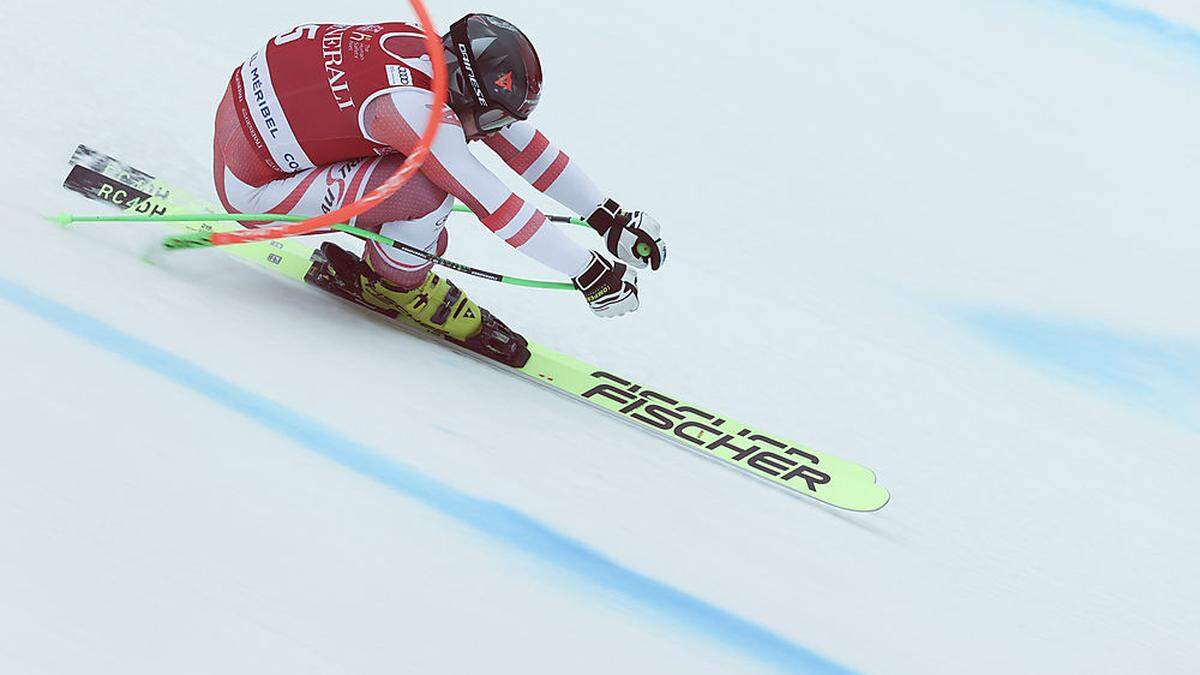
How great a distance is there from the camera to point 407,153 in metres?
2.61

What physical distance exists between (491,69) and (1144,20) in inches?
152

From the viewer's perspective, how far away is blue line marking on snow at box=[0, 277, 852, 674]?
2.43 metres

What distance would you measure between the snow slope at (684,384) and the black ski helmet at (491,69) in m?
0.68

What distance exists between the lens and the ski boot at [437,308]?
3025 millimetres

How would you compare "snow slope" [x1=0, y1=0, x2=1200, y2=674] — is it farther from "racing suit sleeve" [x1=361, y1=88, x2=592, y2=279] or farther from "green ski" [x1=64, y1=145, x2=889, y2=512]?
"racing suit sleeve" [x1=361, y1=88, x2=592, y2=279]

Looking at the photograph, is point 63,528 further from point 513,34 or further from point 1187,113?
point 1187,113

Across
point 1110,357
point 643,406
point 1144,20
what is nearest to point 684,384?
point 643,406

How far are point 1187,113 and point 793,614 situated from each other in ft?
11.1

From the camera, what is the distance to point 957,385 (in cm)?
350

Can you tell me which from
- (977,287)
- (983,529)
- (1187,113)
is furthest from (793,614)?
(1187,113)

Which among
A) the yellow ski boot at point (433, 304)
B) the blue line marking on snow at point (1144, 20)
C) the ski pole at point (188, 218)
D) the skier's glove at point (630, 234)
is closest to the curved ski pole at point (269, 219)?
the ski pole at point (188, 218)

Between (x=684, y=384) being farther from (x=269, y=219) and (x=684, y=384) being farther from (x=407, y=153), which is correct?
(x=269, y=219)

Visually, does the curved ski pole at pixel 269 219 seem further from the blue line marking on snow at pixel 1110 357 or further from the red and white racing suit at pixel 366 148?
the blue line marking on snow at pixel 1110 357

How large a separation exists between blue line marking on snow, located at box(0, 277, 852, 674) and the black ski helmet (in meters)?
0.78
